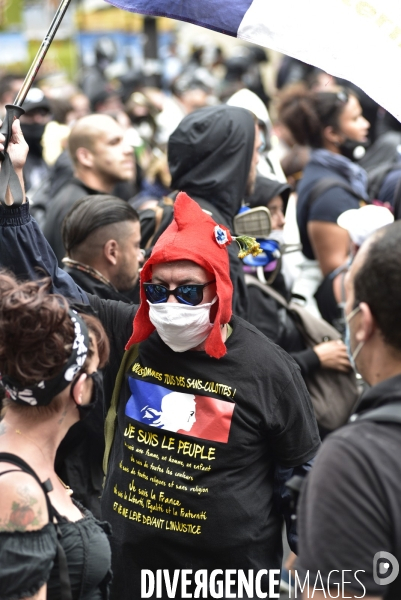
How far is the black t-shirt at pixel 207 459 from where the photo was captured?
3.10m

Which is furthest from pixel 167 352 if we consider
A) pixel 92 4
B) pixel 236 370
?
pixel 92 4

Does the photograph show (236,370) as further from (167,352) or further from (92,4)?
(92,4)

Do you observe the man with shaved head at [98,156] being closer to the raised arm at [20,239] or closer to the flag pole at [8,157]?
the flag pole at [8,157]

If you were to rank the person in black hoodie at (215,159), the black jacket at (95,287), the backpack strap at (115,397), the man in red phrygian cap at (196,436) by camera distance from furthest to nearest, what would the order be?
the person in black hoodie at (215,159) → the black jacket at (95,287) → the backpack strap at (115,397) → the man in red phrygian cap at (196,436)

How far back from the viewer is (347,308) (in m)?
2.39

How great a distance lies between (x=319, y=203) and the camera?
5820mm

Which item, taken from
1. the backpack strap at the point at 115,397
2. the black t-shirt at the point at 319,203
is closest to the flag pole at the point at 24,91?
the backpack strap at the point at 115,397

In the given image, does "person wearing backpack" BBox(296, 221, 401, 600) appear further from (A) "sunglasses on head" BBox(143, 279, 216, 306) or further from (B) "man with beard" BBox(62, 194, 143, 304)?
(B) "man with beard" BBox(62, 194, 143, 304)

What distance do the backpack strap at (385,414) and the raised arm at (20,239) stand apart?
1.34m

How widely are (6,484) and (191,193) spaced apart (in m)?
2.44

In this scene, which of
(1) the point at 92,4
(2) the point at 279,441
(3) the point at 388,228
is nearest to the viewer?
(3) the point at 388,228

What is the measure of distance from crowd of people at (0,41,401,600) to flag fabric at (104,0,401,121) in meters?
0.70

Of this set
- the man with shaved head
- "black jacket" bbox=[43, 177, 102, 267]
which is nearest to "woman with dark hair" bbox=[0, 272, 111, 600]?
"black jacket" bbox=[43, 177, 102, 267]

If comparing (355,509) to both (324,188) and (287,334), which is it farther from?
(324,188)
